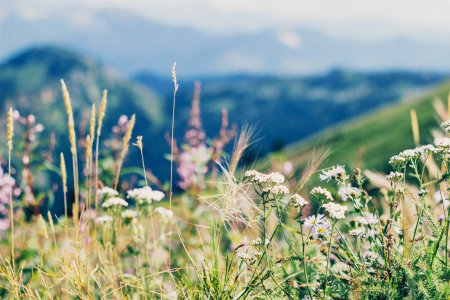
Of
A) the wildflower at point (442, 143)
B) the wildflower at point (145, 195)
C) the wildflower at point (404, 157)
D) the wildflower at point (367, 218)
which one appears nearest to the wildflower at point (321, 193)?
the wildflower at point (367, 218)

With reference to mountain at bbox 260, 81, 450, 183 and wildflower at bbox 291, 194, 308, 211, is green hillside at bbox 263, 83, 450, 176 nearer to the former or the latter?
mountain at bbox 260, 81, 450, 183

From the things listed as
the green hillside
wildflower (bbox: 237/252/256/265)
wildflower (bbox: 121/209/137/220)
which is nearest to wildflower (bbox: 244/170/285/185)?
wildflower (bbox: 237/252/256/265)

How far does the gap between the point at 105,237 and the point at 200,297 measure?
42.2 inches

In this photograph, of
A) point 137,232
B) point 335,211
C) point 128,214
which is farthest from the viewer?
point 137,232

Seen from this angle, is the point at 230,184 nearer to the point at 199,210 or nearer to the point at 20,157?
the point at 199,210

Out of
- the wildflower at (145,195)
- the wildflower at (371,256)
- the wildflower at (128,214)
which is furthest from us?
the wildflower at (128,214)

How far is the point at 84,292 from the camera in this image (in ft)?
8.77

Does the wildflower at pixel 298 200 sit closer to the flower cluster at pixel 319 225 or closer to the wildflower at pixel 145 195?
the flower cluster at pixel 319 225

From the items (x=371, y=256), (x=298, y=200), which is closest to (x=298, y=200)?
(x=298, y=200)

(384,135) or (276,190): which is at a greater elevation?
(384,135)

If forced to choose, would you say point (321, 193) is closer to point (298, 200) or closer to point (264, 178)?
point (298, 200)

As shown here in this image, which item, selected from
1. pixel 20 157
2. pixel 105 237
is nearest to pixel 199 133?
pixel 20 157

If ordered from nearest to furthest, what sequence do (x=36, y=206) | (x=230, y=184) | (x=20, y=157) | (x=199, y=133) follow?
(x=230, y=184), (x=36, y=206), (x=20, y=157), (x=199, y=133)

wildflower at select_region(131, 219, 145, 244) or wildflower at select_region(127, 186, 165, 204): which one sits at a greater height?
wildflower at select_region(127, 186, 165, 204)
